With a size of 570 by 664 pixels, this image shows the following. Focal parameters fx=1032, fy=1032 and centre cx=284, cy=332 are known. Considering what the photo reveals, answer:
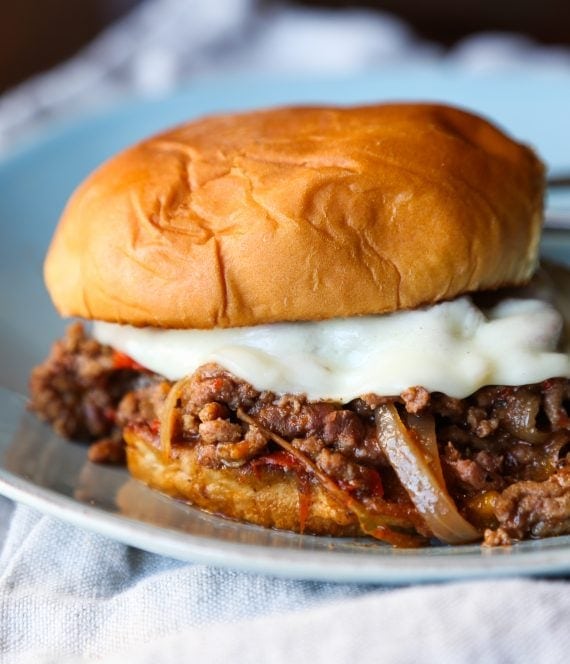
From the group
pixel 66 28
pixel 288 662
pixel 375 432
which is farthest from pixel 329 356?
pixel 66 28

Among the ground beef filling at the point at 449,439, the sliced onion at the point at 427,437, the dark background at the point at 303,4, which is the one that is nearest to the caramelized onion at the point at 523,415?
the ground beef filling at the point at 449,439

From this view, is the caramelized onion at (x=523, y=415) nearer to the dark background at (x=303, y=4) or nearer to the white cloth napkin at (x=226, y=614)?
the white cloth napkin at (x=226, y=614)

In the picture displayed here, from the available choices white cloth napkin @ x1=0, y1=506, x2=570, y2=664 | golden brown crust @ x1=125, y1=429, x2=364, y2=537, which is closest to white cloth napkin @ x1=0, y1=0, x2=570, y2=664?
white cloth napkin @ x1=0, y1=506, x2=570, y2=664

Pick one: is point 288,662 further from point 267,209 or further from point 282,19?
point 282,19

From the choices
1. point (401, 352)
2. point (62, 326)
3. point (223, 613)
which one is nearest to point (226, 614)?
point (223, 613)

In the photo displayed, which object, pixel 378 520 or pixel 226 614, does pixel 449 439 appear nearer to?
pixel 378 520

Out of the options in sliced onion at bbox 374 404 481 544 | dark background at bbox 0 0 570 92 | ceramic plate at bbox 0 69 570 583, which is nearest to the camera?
ceramic plate at bbox 0 69 570 583

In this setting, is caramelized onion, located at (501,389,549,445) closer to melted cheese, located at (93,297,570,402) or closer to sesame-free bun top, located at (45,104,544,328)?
melted cheese, located at (93,297,570,402)
